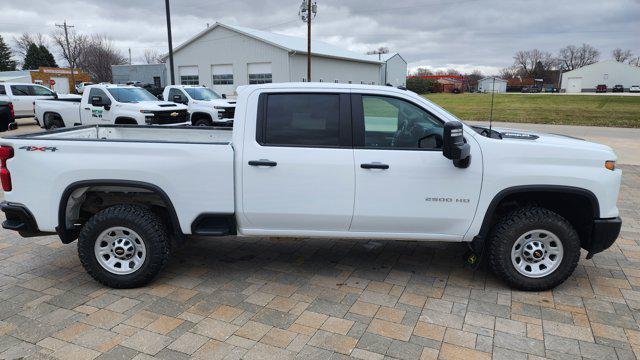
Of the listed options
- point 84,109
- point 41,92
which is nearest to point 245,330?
point 84,109

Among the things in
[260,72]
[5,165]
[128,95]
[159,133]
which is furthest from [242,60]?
[5,165]

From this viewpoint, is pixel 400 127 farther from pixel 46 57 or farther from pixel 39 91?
pixel 46 57

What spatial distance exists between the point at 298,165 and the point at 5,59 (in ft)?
313

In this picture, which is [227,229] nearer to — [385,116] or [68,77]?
[385,116]

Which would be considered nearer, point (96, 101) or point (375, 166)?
point (375, 166)

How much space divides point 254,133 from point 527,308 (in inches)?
108

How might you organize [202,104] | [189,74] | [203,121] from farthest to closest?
[189,74] → [203,121] → [202,104]

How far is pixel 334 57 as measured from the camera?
3753cm

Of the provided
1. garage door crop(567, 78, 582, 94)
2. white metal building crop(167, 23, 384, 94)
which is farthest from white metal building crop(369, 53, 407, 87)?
garage door crop(567, 78, 582, 94)

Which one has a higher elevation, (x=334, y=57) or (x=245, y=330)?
(x=334, y=57)

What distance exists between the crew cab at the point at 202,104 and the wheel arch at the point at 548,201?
1140 cm

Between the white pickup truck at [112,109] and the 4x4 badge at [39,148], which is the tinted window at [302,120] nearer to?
the 4x4 badge at [39,148]

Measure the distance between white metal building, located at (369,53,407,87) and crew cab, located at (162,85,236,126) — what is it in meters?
35.4

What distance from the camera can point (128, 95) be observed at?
13.3 m
